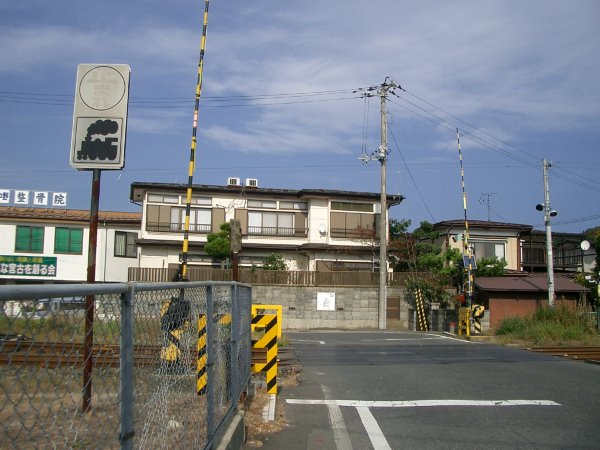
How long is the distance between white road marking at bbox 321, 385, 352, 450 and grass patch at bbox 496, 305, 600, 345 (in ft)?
45.5

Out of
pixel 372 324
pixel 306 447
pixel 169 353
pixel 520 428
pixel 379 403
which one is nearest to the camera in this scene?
pixel 169 353

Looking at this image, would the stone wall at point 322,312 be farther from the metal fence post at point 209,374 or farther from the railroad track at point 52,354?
the railroad track at point 52,354

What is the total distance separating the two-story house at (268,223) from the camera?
37.0 m

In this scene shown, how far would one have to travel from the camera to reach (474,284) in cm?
2914

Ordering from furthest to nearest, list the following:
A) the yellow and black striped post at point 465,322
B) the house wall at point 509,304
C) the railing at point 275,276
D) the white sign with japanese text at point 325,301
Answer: the white sign with japanese text at point 325,301 < the railing at point 275,276 < the house wall at point 509,304 < the yellow and black striped post at point 465,322

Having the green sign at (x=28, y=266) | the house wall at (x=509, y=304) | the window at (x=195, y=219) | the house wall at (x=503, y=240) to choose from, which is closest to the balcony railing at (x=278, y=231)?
the window at (x=195, y=219)

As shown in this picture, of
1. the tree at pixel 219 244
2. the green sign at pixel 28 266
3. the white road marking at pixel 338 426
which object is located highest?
the tree at pixel 219 244

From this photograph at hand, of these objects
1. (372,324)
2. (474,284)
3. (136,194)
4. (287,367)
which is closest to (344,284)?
(372,324)

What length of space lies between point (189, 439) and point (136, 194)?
116ft

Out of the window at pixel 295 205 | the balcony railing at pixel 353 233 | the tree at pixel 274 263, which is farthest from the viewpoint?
the window at pixel 295 205

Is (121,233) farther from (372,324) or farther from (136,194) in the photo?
(372,324)

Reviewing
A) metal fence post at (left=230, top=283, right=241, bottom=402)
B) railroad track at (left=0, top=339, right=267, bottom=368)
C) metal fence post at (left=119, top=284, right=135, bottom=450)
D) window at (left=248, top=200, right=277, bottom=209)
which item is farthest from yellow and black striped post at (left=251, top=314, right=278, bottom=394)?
window at (left=248, top=200, right=277, bottom=209)

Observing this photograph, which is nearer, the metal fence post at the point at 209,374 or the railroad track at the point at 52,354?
the railroad track at the point at 52,354

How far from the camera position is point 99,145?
6.46m
